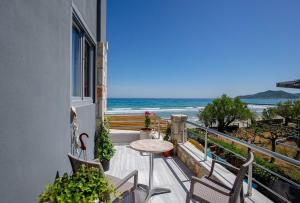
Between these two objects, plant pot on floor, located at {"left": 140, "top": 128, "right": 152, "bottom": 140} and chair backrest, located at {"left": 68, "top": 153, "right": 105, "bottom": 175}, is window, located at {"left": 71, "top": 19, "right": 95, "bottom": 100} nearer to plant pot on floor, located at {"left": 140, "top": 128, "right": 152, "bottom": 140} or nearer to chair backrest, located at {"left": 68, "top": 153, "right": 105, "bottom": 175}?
chair backrest, located at {"left": 68, "top": 153, "right": 105, "bottom": 175}

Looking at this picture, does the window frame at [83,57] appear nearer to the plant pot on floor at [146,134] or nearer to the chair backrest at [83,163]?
the chair backrest at [83,163]

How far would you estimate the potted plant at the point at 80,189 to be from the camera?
1127mm

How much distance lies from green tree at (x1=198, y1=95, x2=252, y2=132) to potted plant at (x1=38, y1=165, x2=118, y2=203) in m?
18.6

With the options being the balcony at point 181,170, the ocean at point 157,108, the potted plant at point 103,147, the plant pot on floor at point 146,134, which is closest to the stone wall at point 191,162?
the balcony at point 181,170

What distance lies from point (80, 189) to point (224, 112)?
19.1 metres

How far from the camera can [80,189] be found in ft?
3.89

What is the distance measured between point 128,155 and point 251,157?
11.0 feet

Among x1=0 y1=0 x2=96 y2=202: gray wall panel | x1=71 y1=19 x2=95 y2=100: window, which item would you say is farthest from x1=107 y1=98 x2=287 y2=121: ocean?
x1=0 y1=0 x2=96 y2=202: gray wall panel

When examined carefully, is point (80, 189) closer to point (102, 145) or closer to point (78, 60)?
point (78, 60)

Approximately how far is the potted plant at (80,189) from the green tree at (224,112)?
1857 centimetres

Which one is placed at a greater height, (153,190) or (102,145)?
(102,145)

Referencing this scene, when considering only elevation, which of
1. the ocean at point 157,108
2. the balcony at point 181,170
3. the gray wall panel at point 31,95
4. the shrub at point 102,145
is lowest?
the ocean at point 157,108

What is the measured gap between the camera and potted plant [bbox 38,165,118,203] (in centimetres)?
113

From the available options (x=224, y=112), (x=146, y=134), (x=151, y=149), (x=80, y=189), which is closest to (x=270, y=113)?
(x=224, y=112)
